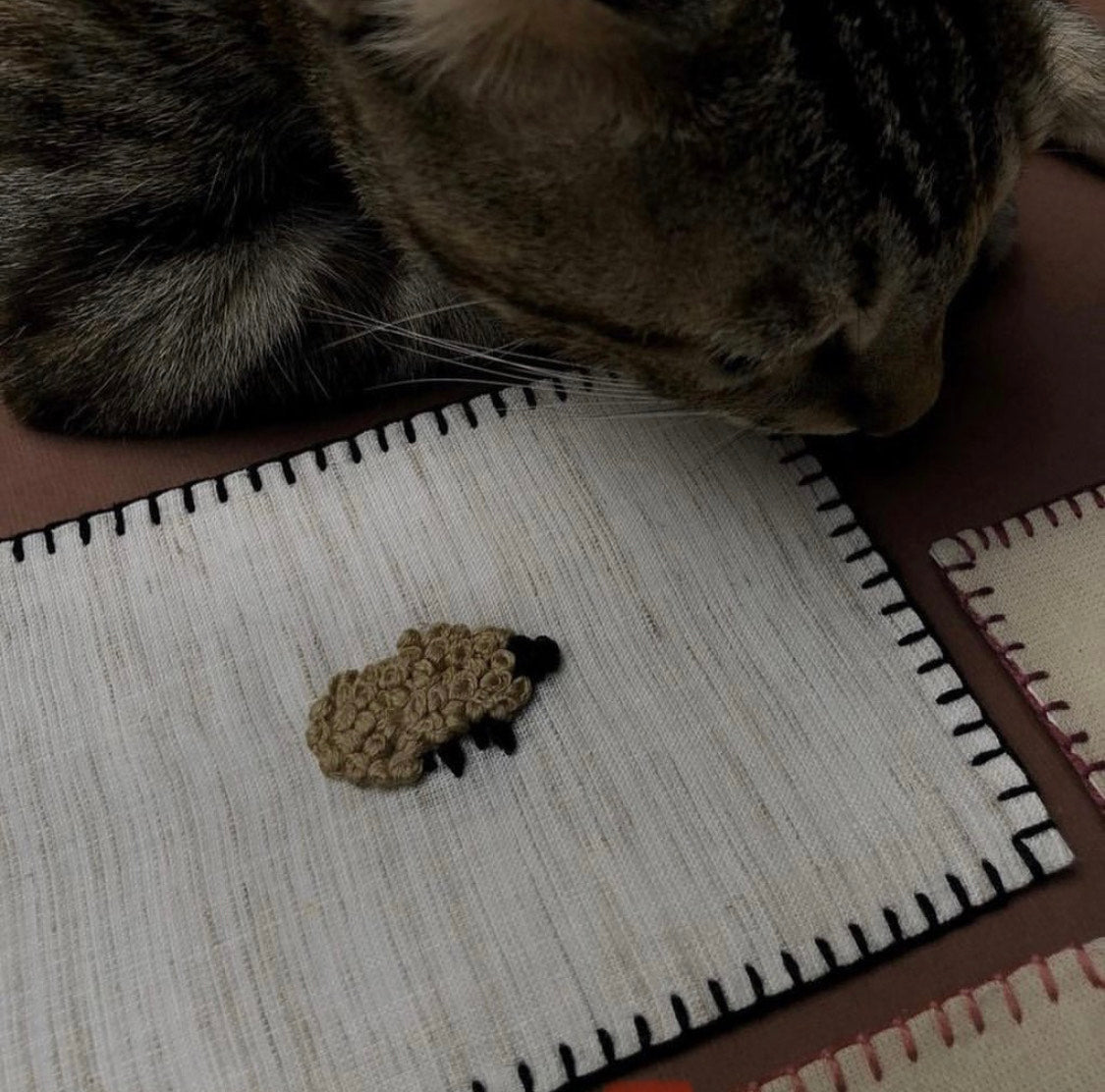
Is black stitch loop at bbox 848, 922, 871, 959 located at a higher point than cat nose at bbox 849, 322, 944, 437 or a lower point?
lower

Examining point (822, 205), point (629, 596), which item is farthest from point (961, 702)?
point (822, 205)

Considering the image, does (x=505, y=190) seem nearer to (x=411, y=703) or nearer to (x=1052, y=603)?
(x=411, y=703)

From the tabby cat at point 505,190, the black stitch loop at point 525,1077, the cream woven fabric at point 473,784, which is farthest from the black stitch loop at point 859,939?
the tabby cat at point 505,190

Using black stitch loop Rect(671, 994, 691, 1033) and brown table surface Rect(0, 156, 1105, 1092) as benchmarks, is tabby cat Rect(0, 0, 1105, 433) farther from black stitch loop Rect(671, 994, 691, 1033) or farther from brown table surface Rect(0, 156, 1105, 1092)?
black stitch loop Rect(671, 994, 691, 1033)

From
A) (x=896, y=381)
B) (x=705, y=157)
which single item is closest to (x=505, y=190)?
(x=705, y=157)

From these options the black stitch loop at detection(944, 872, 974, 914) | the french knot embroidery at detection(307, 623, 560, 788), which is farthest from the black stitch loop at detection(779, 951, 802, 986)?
the french knot embroidery at detection(307, 623, 560, 788)

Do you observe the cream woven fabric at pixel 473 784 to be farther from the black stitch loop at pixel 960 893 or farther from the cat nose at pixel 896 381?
the cat nose at pixel 896 381
